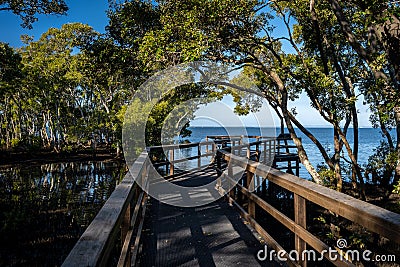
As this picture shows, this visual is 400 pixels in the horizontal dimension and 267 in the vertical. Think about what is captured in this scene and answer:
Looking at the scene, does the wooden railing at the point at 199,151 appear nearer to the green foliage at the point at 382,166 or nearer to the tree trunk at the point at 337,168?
the tree trunk at the point at 337,168

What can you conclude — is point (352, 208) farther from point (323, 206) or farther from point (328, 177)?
point (328, 177)

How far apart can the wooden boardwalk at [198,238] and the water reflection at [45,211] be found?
2.38 meters

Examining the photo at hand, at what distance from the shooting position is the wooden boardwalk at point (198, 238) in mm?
2881

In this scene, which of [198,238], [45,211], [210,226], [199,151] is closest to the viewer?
[198,238]

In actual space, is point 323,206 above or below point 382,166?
above

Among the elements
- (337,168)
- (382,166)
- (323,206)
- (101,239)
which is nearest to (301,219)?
(323,206)

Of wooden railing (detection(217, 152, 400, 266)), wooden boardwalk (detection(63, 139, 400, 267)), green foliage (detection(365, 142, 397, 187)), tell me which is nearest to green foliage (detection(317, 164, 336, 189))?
green foliage (detection(365, 142, 397, 187))

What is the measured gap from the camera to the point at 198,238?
3.51m

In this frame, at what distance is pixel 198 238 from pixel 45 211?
6.52m

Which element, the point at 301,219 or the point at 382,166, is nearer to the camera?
the point at 301,219

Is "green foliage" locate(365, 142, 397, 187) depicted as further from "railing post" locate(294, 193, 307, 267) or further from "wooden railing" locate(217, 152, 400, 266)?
"railing post" locate(294, 193, 307, 267)

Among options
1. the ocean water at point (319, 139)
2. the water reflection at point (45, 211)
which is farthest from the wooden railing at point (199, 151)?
the water reflection at point (45, 211)

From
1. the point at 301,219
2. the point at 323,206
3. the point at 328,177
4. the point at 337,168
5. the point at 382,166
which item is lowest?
the point at 328,177

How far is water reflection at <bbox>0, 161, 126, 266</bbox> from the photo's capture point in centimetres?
576
